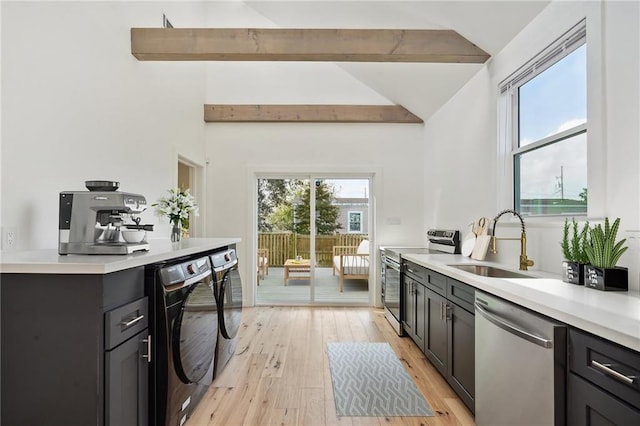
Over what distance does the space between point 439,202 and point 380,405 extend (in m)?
2.81

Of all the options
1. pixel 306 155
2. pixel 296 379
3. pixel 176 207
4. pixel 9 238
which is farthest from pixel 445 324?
pixel 306 155

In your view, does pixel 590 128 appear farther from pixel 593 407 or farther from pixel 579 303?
pixel 593 407

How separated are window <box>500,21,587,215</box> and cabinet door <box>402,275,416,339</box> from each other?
3.84 ft

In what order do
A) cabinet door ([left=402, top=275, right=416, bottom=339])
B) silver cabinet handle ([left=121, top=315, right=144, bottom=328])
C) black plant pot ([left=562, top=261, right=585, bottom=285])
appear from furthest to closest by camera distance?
cabinet door ([left=402, top=275, right=416, bottom=339]) < black plant pot ([left=562, top=261, right=585, bottom=285]) < silver cabinet handle ([left=121, top=315, right=144, bottom=328])

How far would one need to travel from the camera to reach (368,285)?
5062 millimetres

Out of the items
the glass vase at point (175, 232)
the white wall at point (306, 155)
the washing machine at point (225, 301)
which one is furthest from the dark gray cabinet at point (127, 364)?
the white wall at point (306, 155)

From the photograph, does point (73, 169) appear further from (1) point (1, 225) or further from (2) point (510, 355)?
(2) point (510, 355)

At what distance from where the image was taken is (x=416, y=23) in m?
3.11

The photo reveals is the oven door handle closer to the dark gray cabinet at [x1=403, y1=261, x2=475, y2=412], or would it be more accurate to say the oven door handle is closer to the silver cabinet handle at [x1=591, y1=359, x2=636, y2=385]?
the dark gray cabinet at [x1=403, y1=261, x2=475, y2=412]

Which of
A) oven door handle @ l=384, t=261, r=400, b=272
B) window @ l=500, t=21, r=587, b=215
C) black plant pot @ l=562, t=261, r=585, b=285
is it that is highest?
window @ l=500, t=21, r=587, b=215

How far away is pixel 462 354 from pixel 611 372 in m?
1.20

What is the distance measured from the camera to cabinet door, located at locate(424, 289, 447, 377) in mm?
2482

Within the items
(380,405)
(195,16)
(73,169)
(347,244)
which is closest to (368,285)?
(347,244)

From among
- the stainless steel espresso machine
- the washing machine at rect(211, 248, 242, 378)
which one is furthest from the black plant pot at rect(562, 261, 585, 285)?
the stainless steel espresso machine
